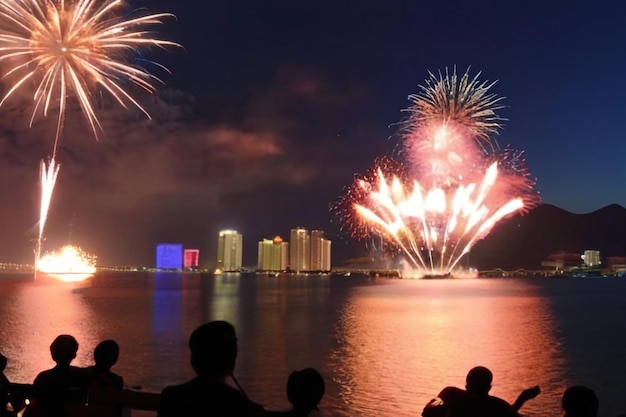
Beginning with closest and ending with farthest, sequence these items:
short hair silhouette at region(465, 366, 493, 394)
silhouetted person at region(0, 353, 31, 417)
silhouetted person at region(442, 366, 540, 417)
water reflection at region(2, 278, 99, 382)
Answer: silhouetted person at region(442, 366, 540, 417) → short hair silhouette at region(465, 366, 493, 394) → silhouetted person at region(0, 353, 31, 417) → water reflection at region(2, 278, 99, 382)

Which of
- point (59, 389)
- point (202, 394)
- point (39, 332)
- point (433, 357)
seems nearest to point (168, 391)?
point (202, 394)

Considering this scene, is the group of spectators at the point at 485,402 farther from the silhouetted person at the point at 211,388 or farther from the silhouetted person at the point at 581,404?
the silhouetted person at the point at 211,388

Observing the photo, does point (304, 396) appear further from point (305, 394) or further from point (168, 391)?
point (168, 391)

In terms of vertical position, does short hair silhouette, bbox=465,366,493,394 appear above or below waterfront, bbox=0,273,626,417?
above

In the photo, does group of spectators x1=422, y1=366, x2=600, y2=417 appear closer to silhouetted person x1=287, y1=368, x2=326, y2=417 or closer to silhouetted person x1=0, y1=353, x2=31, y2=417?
silhouetted person x1=287, y1=368, x2=326, y2=417

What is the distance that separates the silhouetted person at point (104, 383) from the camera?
510 centimetres

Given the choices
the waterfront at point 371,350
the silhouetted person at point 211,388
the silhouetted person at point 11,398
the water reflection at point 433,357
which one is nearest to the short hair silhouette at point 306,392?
the silhouetted person at point 211,388

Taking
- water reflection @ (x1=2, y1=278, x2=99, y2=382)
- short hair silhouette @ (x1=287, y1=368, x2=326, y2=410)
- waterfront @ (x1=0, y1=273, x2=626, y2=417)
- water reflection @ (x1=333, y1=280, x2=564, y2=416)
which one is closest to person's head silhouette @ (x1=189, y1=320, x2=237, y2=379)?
short hair silhouette @ (x1=287, y1=368, x2=326, y2=410)

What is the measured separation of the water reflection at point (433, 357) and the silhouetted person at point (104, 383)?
1562 cm

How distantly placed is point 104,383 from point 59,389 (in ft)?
1.34

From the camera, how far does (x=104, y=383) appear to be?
5.75 metres

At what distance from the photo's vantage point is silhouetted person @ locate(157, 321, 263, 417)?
318 centimetres

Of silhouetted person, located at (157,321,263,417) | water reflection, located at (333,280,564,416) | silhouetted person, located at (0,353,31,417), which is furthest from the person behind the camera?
water reflection, located at (333,280,564,416)

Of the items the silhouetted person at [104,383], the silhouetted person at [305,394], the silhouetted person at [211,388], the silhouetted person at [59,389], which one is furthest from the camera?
the silhouetted person at [59,389]
